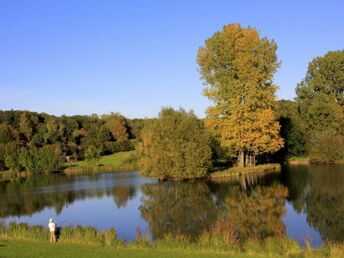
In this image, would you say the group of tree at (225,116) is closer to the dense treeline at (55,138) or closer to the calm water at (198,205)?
the calm water at (198,205)

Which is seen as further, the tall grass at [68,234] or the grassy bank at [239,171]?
the grassy bank at [239,171]

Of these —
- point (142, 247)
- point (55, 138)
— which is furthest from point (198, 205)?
point (55, 138)

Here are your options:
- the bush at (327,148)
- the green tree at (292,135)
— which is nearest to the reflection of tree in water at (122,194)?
the green tree at (292,135)

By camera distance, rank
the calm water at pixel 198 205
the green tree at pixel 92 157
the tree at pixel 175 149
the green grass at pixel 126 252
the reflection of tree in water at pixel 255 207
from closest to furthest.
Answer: the green grass at pixel 126 252 → the reflection of tree in water at pixel 255 207 → the calm water at pixel 198 205 → the tree at pixel 175 149 → the green tree at pixel 92 157

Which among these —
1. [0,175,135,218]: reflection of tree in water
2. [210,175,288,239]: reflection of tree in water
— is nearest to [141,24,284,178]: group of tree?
[0,175,135,218]: reflection of tree in water

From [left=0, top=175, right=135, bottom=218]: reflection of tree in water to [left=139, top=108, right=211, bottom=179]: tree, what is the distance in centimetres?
393

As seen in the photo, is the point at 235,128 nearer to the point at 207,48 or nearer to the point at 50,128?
the point at 207,48

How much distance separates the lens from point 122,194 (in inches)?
1597

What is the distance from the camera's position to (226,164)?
5881cm

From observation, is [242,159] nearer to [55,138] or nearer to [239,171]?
[239,171]

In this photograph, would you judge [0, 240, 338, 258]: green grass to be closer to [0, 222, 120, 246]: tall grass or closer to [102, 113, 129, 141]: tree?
[0, 222, 120, 246]: tall grass

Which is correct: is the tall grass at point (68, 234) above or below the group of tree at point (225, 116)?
below

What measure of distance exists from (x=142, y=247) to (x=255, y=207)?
41.0 feet

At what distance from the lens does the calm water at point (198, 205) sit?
23.9 m
